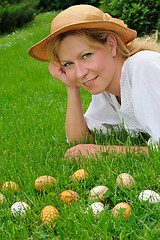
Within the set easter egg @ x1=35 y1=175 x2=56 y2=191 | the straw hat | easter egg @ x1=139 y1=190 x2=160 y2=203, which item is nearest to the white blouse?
the straw hat

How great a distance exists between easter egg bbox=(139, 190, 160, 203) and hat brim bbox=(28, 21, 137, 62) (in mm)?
1186

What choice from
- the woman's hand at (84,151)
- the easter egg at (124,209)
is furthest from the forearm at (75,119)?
the easter egg at (124,209)

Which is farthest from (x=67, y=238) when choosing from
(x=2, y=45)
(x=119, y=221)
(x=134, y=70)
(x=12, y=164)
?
(x=2, y=45)

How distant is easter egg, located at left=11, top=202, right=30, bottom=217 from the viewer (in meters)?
1.94

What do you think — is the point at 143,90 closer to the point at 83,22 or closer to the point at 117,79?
the point at 117,79

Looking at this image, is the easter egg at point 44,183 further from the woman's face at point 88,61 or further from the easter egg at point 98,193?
the woman's face at point 88,61

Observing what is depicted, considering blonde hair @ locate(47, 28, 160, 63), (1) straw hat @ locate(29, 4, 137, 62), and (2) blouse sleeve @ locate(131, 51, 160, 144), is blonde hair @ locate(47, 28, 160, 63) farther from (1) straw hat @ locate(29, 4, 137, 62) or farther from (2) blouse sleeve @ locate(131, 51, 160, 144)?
(2) blouse sleeve @ locate(131, 51, 160, 144)

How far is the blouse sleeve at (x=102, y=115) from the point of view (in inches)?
121

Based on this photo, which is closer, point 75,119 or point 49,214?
point 49,214

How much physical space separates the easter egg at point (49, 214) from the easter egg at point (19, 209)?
5.3 inches

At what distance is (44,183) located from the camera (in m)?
2.21

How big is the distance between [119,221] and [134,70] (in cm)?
110

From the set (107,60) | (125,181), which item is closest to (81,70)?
(107,60)

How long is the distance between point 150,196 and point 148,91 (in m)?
0.74
